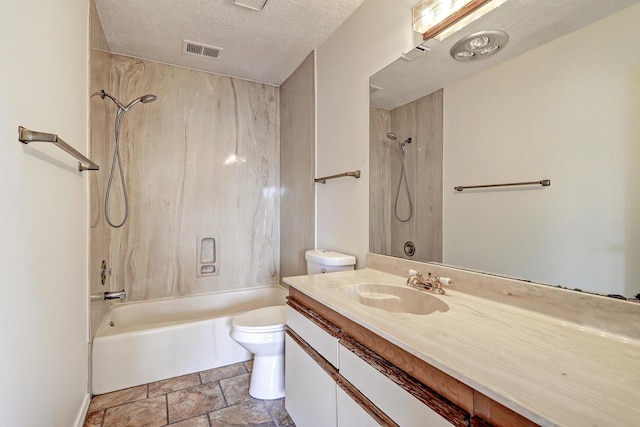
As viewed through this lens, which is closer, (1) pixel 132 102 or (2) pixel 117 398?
(2) pixel 117 398

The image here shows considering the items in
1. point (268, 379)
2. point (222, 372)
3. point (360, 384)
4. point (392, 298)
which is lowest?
point (222, 372)

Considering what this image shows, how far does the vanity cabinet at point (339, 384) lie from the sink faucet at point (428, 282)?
413mm

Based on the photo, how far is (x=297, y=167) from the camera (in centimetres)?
267

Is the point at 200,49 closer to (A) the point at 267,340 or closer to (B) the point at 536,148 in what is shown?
(A) the point at 267,340

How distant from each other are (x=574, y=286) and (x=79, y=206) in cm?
215

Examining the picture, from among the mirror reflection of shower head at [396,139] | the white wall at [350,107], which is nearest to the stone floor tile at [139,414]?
the white wall at [350,107]

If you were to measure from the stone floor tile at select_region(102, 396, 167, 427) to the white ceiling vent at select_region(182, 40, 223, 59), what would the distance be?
2.51 m

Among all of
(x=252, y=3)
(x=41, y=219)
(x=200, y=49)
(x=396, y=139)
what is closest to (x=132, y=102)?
(x=200, y=49)

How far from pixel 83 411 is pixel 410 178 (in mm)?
2205

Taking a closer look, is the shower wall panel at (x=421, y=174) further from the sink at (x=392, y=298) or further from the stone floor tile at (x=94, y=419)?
the stone floor tile at (x=94, y=419)

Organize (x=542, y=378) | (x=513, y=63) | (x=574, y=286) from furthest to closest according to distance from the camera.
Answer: (x=513, y=63) → (x=574, y=286) → (x=542, y=378)

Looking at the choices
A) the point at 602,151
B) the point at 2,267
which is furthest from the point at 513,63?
the point at 2,267

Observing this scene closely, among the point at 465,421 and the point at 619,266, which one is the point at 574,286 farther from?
the point at 465,421

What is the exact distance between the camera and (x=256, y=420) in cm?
158
